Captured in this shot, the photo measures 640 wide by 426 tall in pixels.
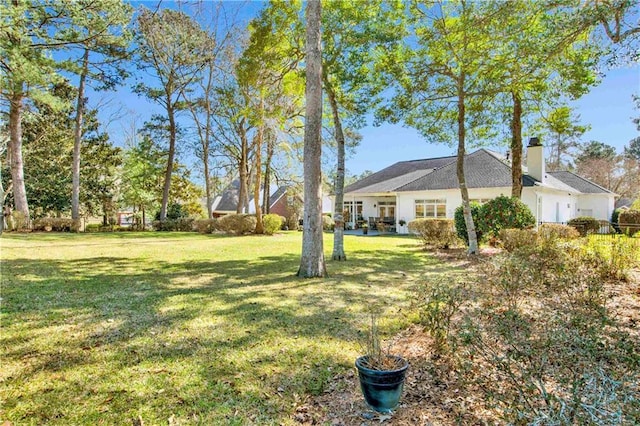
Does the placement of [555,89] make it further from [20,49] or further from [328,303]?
[20,49]

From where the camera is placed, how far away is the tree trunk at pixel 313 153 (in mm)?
7402

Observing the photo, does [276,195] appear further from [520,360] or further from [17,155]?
[520,360]

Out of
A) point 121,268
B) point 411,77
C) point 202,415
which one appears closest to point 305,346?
point 202,415

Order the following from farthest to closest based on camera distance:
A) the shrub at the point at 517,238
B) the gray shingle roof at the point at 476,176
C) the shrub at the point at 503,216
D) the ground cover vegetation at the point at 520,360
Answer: the gray shingle roof at the point at 476,176, the shrub at the point at 503,216, the shrub at the point at 517,238, the ground cover vegetation at the point at 520,360

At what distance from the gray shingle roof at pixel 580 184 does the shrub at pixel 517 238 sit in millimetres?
19903

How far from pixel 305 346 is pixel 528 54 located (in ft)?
27.0

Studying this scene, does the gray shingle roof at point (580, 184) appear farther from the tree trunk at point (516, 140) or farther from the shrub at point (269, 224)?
the shrub at point (269, 224)

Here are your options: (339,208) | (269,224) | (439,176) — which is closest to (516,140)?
(339,208)

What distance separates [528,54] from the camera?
25.8 ft

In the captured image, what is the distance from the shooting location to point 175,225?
76.7ft

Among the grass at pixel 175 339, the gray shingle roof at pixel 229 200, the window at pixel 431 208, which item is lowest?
the grass at pixel 175 339

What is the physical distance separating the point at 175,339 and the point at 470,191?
19213 millimetres

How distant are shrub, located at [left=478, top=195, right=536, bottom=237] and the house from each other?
7.49 meters

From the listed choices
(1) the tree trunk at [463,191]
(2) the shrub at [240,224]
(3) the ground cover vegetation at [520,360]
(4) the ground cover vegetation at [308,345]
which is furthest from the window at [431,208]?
(3) the ground cover vegetation at [520,360]
